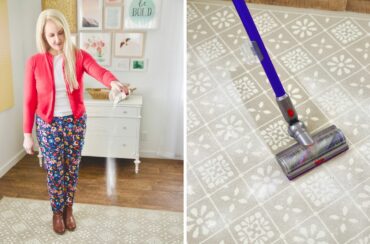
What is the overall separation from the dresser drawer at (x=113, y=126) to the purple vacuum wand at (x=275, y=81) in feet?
2.69

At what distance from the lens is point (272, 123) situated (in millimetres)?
634

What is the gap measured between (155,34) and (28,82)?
0.46 metres

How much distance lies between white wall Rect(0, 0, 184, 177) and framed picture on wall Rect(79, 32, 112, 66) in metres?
0.07

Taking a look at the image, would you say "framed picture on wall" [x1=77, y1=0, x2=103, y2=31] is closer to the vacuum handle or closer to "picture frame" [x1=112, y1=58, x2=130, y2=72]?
"picture frame" [x1=112, y1=58, x2=130, y2=72]

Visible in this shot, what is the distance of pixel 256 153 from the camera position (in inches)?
24.4

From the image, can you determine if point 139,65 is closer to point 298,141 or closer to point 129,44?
point 129,44

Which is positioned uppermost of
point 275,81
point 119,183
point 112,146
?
point 275,81

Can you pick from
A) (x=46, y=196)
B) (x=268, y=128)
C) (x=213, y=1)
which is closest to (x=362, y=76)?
(x=268, y=128)

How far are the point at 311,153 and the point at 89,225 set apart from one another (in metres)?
0.98

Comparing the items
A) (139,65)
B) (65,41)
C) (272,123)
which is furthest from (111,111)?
(272,123)

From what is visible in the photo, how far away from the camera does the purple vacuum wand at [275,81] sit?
56cm

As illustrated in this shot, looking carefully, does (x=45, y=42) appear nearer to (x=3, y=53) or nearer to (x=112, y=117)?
(x=3, y=53)

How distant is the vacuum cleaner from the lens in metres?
0.57

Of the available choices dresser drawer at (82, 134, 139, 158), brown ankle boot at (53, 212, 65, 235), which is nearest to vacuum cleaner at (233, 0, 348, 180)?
dresser drawer at (82, 134, 139, 158)
